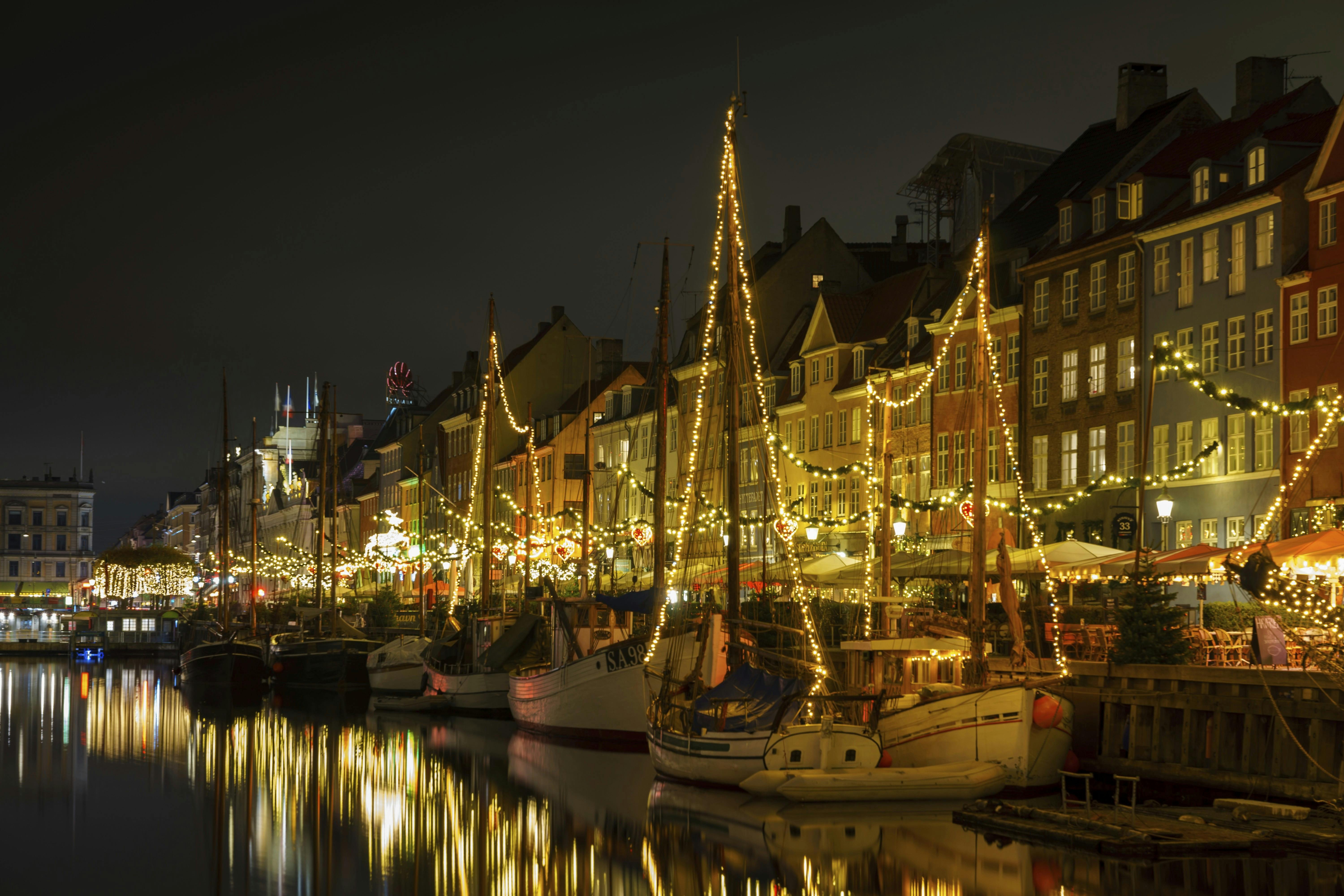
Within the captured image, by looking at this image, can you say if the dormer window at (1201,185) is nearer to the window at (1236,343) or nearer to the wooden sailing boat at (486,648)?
the window at (1236,343)

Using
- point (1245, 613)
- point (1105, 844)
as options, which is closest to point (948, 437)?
point (1245, 613)

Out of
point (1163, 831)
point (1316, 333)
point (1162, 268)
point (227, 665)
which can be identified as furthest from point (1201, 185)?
point (227, 665)

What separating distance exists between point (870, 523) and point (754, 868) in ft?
82.8

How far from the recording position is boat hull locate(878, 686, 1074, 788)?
29.8 m

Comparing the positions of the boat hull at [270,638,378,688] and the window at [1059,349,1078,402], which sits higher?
the window at [1059,349,1078,402]

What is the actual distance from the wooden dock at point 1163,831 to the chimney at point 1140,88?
121ft

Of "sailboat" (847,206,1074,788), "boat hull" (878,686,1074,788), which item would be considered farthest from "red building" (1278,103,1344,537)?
"boat hull" (878,686,1074,788)

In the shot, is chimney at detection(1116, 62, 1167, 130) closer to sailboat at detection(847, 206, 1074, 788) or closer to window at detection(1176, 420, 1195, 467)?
window at detection(1176, 420, 1195, 467)

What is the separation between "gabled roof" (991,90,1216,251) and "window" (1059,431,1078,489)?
25.8ft

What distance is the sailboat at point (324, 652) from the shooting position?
2675 inches

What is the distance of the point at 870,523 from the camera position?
48969 millimetres

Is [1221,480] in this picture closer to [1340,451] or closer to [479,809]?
[1340,451]

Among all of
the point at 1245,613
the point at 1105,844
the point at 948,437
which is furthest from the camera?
the point at 948,437

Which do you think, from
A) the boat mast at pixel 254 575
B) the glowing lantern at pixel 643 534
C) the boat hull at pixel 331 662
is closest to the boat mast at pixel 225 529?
the boat mast at pixel 254 575
